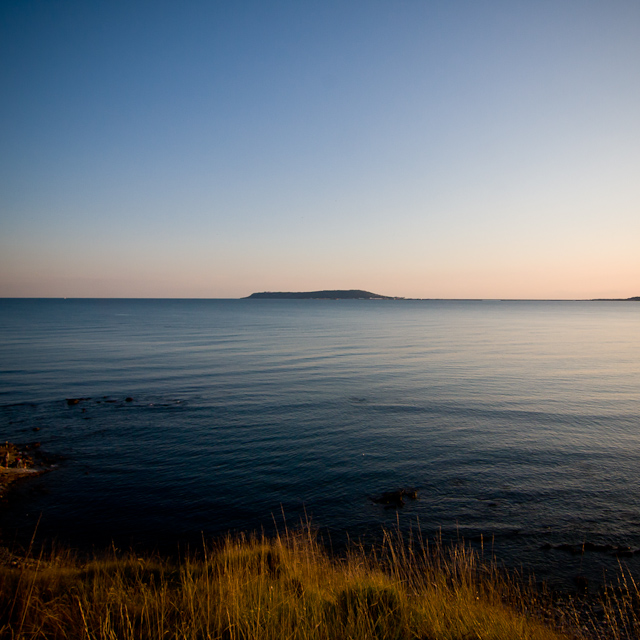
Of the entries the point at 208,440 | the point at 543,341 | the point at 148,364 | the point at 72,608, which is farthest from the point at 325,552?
the point at 543,341

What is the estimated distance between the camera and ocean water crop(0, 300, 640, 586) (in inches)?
515

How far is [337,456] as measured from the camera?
19219 millimetres

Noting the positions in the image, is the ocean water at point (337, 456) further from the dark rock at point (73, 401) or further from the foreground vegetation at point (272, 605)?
the foreground vegetation at point (272, 605)

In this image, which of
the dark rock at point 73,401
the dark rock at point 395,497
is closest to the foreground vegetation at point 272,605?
the dark rock at point 395,497

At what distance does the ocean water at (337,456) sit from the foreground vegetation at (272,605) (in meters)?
2.09

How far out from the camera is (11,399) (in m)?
29.1

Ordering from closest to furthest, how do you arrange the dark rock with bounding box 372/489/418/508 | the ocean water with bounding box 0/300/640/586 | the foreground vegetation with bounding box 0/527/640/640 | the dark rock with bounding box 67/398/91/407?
the foreground vegetation with bounding box 0/527/640/640 → the ocean water with bounding box 0/300/640/586 → the dark rock with bounding box 372/489/418/508 → the dark rock with bounding box 67/398/91/407

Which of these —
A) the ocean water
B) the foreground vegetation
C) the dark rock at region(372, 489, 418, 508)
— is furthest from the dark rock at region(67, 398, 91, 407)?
the dark rock at region(372, 489, 418, 508)

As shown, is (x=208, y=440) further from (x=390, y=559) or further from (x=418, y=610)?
(x=418, y=610)

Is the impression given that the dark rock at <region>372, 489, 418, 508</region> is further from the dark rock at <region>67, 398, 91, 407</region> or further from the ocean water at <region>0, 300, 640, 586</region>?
the dark rock at <region>67, 398, 91, 407</region>

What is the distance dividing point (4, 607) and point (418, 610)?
285 inches

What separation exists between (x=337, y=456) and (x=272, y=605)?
483 inches

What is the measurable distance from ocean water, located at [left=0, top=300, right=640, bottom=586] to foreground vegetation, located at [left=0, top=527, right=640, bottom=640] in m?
2.09

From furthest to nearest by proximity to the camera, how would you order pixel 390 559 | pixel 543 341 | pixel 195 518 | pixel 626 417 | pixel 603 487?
pixel 543 341, pixel 626 417, pixel 603 487, pixel 195 518, pixel 390 559
